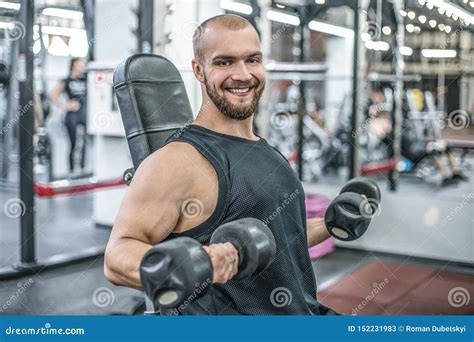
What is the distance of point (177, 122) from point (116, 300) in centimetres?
161

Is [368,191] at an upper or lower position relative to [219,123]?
lower

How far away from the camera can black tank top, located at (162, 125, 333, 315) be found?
57.2 inches

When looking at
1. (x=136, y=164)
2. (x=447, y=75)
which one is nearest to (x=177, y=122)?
(x=136, y=164)

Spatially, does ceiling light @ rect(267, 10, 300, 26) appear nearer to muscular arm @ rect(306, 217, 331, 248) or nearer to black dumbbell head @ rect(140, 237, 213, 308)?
muscular arm @ rect(306, 217, 331, 248)

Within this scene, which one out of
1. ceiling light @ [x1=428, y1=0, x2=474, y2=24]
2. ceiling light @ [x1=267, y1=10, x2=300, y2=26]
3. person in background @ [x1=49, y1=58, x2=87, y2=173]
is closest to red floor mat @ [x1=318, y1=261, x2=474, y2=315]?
ceiling light @ [x1=428, y1=0, x2=474, y2=24]

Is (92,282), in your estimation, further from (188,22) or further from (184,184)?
(184,184)

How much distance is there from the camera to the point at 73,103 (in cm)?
585

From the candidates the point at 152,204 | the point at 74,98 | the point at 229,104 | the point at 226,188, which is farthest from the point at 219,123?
the point at 74,98

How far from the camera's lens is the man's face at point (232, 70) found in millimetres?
1504

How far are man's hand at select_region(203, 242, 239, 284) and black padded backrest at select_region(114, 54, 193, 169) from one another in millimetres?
590

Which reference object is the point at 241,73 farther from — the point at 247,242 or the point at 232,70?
the point at 247,242

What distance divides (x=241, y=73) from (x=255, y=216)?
361 millimetres

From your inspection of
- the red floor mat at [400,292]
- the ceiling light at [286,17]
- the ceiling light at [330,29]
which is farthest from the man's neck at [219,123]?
the ceiling light at [330,29]

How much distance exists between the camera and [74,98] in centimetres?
585
